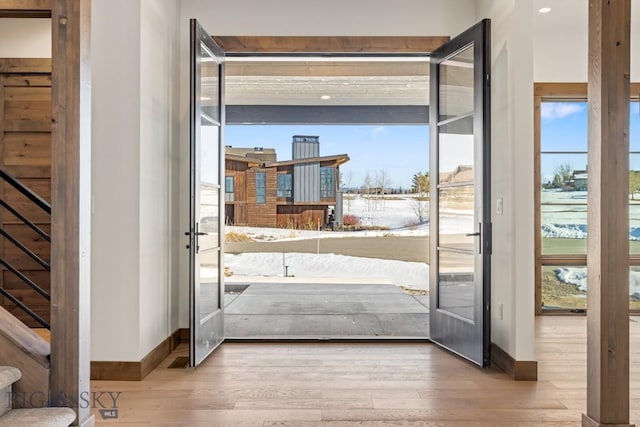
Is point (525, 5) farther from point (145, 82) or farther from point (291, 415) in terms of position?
point (291, 415)

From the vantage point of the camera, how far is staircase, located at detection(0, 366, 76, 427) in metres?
1.94

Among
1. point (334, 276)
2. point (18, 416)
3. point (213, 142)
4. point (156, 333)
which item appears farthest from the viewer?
point (334, 276)

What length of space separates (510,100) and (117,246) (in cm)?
272

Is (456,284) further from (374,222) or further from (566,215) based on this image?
(374,222)

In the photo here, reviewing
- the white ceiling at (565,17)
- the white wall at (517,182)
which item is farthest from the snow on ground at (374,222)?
the white wall at (517,182)

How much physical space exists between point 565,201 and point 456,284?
2670 mm

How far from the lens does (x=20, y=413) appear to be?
6.70 feet

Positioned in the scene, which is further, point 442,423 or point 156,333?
point 156,333

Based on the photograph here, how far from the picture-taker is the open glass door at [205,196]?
10.7 feet

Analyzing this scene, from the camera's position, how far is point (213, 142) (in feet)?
Result: 12.4

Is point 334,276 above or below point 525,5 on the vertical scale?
below

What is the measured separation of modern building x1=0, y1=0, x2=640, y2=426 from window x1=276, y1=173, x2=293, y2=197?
5263 mm

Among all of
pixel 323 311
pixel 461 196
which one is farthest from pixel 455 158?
pixel 323 311

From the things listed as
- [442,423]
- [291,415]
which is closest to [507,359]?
[442,423]
